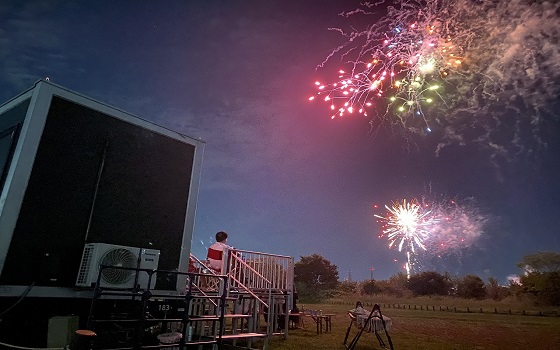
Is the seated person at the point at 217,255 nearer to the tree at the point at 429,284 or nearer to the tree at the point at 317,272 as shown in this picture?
the tree at the point at 317,272

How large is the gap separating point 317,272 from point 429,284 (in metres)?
20.2

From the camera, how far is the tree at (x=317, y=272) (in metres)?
60.9

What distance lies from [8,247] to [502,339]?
17.5 metres

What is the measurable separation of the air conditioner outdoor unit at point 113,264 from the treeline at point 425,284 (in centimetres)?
5009

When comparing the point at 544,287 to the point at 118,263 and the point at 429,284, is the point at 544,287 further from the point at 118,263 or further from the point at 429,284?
the point at 118,263

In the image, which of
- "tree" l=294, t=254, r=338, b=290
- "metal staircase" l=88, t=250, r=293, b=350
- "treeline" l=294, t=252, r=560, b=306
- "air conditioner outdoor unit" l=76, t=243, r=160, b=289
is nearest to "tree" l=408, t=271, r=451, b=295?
"treeline" l=294, t=252, r=560, b=306

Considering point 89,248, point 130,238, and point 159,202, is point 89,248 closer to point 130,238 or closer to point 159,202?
point 130,238

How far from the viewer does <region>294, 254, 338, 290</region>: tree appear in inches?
2398

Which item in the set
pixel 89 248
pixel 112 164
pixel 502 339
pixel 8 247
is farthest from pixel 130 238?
pixel 502 339

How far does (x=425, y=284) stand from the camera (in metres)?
59.8

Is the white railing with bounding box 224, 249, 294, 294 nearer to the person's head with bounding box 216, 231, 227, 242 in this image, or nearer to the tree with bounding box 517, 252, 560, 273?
the person's head with bounding box 216, 231, 227, 242

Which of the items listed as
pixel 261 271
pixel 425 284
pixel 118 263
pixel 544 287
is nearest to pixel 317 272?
pixel 425 284

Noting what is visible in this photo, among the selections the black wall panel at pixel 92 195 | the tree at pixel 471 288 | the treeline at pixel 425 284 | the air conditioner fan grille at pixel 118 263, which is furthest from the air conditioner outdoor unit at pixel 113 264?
the tree at pixel 471 288

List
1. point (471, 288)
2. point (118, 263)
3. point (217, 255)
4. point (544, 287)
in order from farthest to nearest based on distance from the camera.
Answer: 1. point (471, 288)
2. point (544, 287)
3. point (217, 255)
4. point (118, 263)
